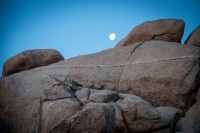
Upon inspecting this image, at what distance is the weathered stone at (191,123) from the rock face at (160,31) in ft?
24.8

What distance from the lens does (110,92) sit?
977 centimetres

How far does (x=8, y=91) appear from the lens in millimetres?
10672

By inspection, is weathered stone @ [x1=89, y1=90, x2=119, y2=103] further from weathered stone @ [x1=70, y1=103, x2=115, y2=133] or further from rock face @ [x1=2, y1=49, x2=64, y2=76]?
rock face @ [x1=2, y1=49, x2=64, y2=76]

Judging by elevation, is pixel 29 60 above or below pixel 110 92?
above

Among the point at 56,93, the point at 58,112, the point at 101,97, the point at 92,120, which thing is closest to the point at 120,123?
the point at 101,97

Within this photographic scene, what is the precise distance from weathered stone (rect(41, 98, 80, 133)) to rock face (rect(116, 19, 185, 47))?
10.9 metres

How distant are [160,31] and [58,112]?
12212mm

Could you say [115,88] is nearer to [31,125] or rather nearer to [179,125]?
[179,125]

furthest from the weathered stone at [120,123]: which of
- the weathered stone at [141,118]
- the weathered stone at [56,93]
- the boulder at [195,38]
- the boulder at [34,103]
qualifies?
the boulder at [195,38]

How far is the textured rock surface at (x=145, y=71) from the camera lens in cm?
1098

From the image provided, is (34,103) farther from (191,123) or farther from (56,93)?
(191,123)

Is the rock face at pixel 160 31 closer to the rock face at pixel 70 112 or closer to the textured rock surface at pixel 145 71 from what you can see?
the textured rock surface at pixel 145 71

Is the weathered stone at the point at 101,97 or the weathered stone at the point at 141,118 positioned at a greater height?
the weathered stone at the point at 101,97

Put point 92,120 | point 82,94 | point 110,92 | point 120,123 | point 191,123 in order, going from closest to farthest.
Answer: point 92,120, point 120,123, point 191,123, point 82,94, point 110,92
